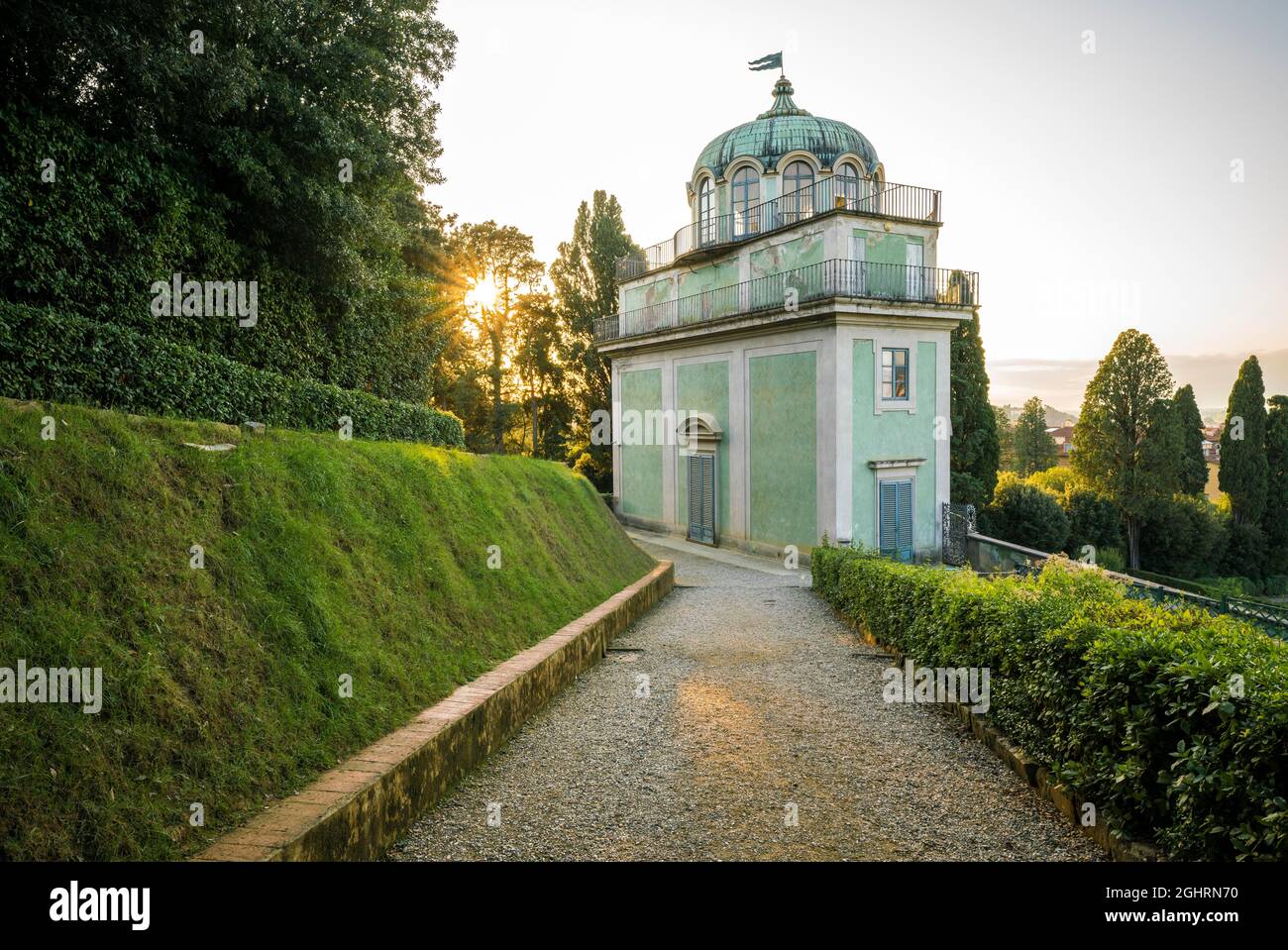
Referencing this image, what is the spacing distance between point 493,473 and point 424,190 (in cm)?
1439

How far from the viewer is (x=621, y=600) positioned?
45.3 ft

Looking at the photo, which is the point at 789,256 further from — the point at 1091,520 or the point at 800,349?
the point at 1091,520

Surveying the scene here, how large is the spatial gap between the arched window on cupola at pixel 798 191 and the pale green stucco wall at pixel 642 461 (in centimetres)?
786

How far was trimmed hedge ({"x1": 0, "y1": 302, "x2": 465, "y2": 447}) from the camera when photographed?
6.80 meters

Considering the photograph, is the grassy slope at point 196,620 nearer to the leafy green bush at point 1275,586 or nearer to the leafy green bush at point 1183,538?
the leafy green bush at point 1183,538

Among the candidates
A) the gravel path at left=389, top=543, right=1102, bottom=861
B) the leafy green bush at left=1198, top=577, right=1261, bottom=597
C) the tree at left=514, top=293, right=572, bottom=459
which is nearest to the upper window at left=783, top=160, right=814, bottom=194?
the tree at left=514, top=293, right=572, bottom=459

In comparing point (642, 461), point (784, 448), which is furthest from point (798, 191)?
point (642, 461)

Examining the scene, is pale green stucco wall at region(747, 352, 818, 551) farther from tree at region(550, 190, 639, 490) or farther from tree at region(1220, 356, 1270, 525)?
tree at region(1220, 356, 1270, 525)

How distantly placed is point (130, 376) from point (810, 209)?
2412 centimetres

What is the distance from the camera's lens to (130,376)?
7.91 m

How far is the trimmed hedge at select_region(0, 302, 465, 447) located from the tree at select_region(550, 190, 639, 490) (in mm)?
34049

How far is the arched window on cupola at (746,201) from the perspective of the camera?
28844 millimetres
